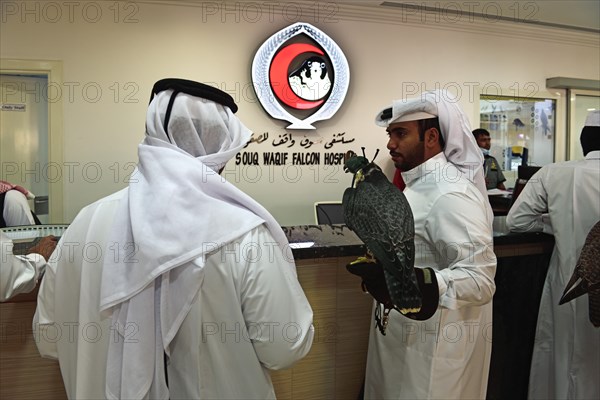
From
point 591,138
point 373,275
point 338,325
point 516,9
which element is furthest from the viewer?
point 516,9

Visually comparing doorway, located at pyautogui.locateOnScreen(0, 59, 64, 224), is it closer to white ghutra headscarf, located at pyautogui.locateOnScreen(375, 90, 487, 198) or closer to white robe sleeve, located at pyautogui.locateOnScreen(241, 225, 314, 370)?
white ghutra headscarf, located at pyautogui.locateOnScreen(375, 90, 487, 198)

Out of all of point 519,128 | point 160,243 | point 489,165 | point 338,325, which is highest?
point 519,128

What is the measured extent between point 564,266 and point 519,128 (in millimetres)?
3620

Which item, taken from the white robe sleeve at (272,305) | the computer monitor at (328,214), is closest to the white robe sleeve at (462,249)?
the white robe sleeve at (272,305)

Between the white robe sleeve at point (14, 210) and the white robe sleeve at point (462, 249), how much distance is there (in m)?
2.24

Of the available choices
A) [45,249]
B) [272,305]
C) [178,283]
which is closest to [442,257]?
[272,305]

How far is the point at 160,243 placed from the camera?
968 mm

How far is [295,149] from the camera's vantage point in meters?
4.27

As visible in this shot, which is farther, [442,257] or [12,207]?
[12,207]

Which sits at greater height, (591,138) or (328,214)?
(591,138)

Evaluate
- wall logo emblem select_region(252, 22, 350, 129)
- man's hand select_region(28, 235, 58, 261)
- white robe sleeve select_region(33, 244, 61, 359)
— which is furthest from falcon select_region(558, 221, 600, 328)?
wall logo emblem select_region(252, 22, 350, 129)

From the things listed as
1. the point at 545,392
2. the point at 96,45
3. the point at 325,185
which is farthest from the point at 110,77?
the point at 545,392

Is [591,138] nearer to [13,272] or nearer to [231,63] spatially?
[13,272]

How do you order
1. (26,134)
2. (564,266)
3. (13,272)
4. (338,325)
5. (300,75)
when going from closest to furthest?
(13,272) → (338,325) → (564,266) → (26,134) → (300,75)
